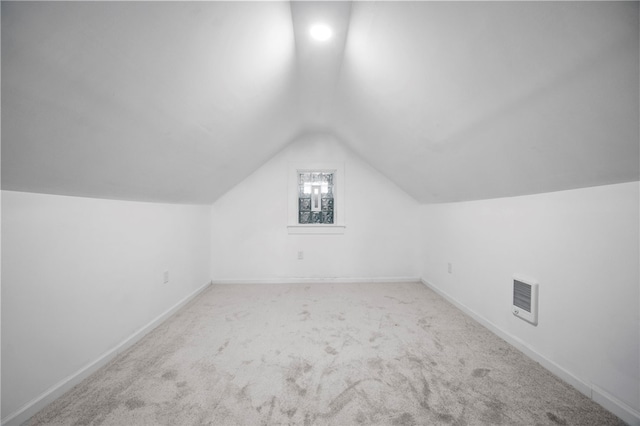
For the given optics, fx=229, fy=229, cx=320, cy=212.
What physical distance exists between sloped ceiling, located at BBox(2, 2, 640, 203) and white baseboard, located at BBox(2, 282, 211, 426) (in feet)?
3.62

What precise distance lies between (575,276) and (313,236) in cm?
273

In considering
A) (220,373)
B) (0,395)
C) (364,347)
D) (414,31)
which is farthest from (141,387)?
(414,31)

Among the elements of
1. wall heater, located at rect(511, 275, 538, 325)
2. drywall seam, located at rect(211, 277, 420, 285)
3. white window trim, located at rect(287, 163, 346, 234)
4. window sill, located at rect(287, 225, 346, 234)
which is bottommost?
drywall seam, located at rect(211, 277, 420, 285)

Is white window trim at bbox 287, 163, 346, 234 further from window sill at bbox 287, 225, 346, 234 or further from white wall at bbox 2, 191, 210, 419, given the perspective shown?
white wall at bbox 2, 191, 210, 419

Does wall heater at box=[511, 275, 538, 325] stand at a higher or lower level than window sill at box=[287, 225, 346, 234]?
lower

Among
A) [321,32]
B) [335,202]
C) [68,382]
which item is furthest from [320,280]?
[321,32]

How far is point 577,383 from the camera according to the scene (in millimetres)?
1358

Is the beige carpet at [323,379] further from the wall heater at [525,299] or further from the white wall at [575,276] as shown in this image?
the wall heater at [525,299]

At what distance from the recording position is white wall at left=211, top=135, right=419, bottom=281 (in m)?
3.50

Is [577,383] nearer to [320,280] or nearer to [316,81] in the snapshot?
[320,280]

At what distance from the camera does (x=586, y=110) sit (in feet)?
3.20

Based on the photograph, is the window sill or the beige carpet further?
the window sill

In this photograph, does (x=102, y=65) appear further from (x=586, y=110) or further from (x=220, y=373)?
(x=586, y=110)

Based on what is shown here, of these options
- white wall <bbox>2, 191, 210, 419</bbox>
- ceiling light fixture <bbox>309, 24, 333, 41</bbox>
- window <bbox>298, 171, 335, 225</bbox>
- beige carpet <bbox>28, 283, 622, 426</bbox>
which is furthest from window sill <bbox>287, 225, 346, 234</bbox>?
ceiling light fixture <bbox>309, 24, 333, 41</bbox>
